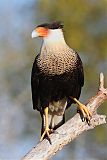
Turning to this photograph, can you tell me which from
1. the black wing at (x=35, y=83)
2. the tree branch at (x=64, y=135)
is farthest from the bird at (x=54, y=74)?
the tree branch at (x=64, y=135)

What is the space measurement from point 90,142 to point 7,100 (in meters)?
1.86

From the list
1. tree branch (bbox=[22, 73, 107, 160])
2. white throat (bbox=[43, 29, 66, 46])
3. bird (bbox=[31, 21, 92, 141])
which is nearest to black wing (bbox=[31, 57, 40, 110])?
bird (bbox=[31, 21, 92, 141])

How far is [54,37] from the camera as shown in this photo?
4.00 metres

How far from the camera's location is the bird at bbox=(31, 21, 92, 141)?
13.2 feet

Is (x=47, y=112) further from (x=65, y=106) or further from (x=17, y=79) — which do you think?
(x=17, y=79)

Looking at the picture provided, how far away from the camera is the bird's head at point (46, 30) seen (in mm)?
3945

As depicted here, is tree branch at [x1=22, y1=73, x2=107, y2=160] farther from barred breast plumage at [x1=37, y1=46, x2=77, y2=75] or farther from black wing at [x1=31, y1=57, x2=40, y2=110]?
black wing at [x1=31, y1=57, x2=40, y2=110]

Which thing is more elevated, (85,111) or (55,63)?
(55,63)

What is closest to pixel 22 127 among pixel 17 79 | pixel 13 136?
pixel 13 136

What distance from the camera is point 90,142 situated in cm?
859

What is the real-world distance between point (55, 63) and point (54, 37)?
18cm

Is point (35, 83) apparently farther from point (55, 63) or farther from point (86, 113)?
point (86, 113)

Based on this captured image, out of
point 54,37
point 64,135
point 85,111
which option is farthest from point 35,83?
point 64,135

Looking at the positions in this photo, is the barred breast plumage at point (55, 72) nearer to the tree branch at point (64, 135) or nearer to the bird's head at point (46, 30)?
the bird's head at point (46, 30)
